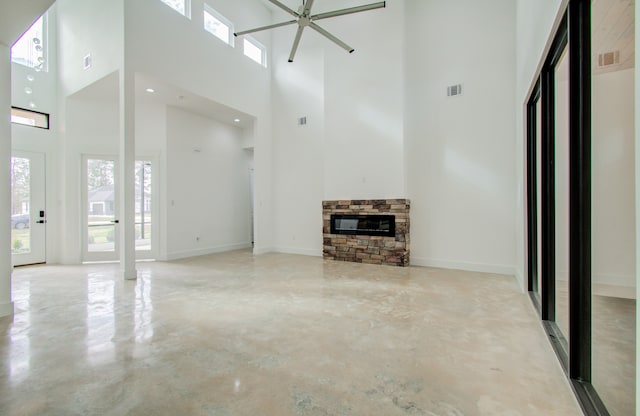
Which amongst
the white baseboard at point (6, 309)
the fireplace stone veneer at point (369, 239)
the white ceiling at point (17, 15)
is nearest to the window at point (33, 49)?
the white ceiling at point (17, 15)

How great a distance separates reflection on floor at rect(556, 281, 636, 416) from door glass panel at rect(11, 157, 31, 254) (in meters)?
8.45

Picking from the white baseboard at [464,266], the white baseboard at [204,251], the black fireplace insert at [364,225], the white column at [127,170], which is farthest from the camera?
the white baseboard at [204,251]

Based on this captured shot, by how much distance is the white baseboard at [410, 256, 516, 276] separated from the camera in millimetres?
5129

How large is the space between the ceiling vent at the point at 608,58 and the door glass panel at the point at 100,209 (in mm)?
7533

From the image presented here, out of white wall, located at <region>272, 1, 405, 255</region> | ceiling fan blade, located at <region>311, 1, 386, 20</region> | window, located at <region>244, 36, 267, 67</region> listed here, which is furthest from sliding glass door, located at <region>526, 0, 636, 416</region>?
window, located at <region>244, 36, 267, 67</region>

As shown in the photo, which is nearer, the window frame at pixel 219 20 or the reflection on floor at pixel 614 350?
the reflection on floor at pixel 614 350

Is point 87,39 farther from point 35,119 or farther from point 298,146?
point 298,146

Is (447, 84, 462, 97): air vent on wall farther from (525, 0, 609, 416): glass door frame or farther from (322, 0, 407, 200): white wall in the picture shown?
(525, 0, 609, 416): glass door frame

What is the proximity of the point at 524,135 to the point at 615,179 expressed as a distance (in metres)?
2.27

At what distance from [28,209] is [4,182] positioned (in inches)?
148

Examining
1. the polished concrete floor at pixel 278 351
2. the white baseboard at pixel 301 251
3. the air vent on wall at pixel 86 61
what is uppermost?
the air vent on wall at pixel 86 61

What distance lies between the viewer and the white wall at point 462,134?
5152 mm

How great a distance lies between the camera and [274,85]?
7738 mm

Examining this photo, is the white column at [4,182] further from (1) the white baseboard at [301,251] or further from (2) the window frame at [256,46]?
(1) the white baseboard at [301,251]
